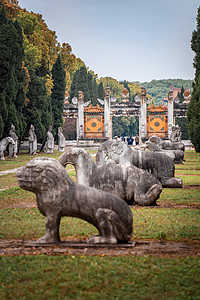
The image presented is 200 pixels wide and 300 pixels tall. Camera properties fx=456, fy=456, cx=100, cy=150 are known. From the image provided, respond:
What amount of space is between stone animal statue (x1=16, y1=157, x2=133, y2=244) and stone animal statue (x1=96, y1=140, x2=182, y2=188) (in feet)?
21.8

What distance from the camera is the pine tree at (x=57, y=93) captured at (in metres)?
50.1

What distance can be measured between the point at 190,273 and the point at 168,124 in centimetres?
4855

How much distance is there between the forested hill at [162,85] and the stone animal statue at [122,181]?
144m

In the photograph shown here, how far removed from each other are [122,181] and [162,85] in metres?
153

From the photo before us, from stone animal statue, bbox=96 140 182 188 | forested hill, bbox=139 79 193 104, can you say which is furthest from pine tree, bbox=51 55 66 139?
forested hill, bbox=139 79 193 104

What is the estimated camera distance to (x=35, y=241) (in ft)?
23.0

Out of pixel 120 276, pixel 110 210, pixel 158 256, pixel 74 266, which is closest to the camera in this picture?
pixel 120 276

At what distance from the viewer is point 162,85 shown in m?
161

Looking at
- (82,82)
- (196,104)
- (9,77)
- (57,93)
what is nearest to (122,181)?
(9,77)

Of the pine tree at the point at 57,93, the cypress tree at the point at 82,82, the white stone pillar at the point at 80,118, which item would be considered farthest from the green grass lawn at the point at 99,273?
the cypress tree at the point at 82,82

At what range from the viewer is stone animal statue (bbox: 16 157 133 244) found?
6.71 metres

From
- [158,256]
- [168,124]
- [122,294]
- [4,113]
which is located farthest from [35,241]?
[168,124]

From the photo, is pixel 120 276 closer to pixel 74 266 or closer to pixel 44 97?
pixel 74 266

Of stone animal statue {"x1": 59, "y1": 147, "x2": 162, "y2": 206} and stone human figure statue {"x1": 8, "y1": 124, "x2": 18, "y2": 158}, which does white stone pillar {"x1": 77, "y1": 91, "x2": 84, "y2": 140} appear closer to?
stone human figure statue {"x1": 8, "y1": 124, "x2": 18, "y2": 158}
